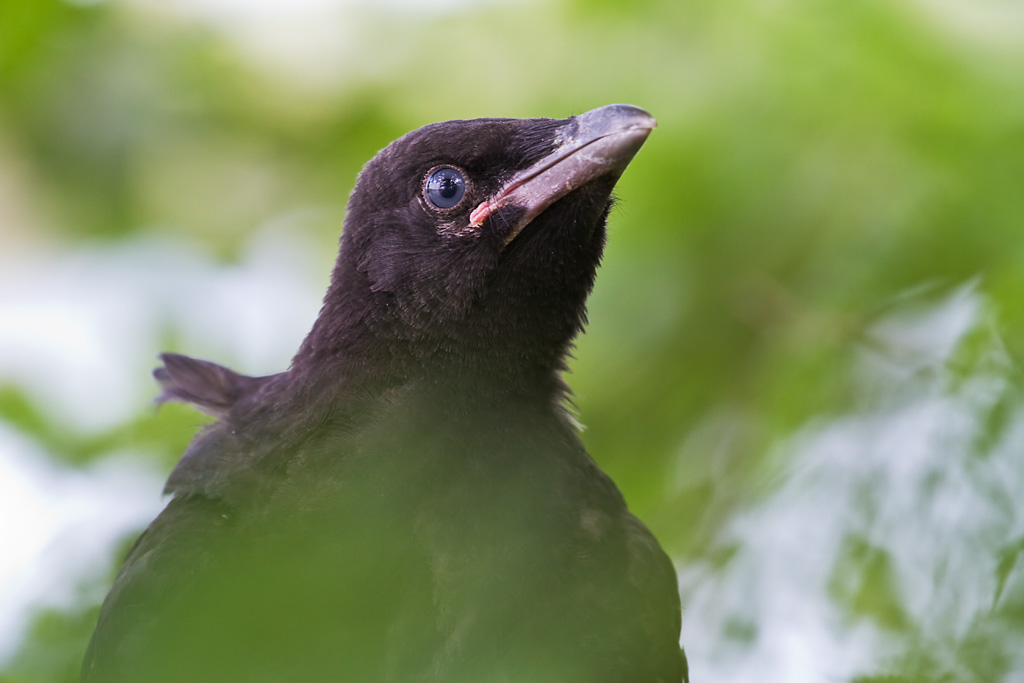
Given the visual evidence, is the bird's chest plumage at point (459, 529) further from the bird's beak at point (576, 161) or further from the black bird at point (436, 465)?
the bird's beak at point (576, 161)

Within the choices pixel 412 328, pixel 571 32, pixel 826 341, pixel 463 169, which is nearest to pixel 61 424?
pixel 412 328

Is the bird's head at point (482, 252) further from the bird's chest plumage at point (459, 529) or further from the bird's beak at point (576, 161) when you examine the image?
the bird's chest plumage at point (459, 529)

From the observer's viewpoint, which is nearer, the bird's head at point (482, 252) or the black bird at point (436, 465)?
the black bird at point (436, 465)

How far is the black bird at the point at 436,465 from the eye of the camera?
2693mm

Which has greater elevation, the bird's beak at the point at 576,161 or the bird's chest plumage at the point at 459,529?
the bird's beak at the point at 576,161

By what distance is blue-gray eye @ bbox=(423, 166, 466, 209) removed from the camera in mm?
3521

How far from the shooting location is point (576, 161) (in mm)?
3340

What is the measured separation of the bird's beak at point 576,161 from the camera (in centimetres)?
313

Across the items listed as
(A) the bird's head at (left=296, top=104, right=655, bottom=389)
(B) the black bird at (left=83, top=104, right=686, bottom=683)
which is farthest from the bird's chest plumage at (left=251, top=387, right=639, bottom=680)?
(A) the bird's head at (left=296, top=104, right=655, bottom=389)

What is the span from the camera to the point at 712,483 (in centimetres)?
332

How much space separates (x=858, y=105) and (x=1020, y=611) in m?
1.54

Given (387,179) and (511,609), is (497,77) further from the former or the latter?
(511,609)

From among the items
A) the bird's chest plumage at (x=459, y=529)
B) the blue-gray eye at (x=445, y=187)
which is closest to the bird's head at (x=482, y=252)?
the blue-gray eye at (x=445, y=187)

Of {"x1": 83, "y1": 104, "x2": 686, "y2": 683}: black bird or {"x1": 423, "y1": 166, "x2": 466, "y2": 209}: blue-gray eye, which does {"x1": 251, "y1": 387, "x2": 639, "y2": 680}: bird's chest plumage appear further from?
{"x1": 423, "y1": 166, "x2": 466, "y2": 209}: blue-gray eye
